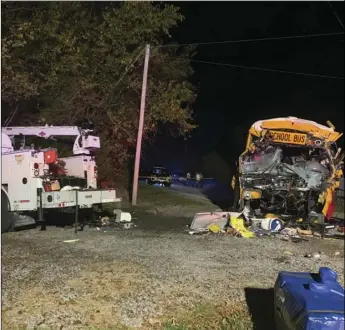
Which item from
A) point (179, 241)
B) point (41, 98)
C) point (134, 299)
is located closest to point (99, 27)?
point (41, 98)

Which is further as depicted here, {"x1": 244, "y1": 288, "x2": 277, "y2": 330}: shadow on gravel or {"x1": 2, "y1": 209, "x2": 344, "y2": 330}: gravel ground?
{"x1": 2, "y1": 209, "x2": 344, "y2": 330}: gravel ground

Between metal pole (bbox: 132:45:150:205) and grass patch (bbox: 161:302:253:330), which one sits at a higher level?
metal pole (bbox: 132:45:150:205)

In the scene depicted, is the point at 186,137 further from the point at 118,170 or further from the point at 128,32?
the point at 128,32

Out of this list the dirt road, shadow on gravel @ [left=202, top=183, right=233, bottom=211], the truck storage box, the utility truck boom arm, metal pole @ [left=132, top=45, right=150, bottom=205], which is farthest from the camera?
the utility truck boom arm

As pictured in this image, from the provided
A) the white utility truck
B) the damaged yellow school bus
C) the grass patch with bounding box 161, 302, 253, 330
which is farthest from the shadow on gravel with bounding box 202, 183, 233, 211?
the white utility truck

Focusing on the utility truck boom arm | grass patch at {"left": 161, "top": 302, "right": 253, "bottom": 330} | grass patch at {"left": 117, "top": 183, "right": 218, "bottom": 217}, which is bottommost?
grass patch at {"left": 161, "top": 302, "right": 253, "bottom": 330}

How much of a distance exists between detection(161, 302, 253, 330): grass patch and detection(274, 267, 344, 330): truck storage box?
56cm

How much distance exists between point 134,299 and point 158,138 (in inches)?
50.8

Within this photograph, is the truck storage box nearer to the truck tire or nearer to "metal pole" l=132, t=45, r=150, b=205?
"metal pole" l=132, t=45, r=150, b=205

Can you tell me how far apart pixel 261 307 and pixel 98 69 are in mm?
2934

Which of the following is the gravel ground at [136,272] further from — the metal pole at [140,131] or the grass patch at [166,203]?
the metal pole at [140,131]

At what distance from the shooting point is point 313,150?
2873mm

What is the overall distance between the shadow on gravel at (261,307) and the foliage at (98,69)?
4.76ft

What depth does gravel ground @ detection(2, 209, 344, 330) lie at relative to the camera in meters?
3.41
